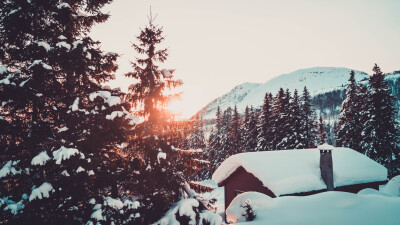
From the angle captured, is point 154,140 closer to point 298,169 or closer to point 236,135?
point 298,169

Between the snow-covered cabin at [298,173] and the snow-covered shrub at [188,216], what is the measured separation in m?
7.53

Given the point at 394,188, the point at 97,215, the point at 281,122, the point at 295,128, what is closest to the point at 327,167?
the point at 394,188

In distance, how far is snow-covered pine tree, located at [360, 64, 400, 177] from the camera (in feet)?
80.4

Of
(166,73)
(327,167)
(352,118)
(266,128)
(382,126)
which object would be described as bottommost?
(327,167)

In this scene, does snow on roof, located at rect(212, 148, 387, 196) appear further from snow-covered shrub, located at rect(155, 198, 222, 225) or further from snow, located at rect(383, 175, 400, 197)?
snow-covered shrub, located at rect(155, 198, 222, 225)

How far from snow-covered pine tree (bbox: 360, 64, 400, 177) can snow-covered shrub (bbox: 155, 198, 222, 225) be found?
2725 cm

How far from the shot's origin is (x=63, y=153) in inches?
210

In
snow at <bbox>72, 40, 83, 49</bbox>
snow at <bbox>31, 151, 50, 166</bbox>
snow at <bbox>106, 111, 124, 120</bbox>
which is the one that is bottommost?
snow at <bbox>31, 151, 50, 166</bbox>

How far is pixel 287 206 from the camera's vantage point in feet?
16.5

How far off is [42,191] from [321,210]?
6528mm

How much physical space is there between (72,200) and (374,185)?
19.8 metres

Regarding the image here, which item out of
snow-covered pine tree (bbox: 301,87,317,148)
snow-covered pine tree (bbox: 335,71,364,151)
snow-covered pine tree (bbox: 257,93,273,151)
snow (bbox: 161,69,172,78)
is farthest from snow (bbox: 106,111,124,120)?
snow-covered pine tree (bbox: 257,93,273,151)

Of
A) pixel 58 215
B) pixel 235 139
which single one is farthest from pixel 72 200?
pixel 235 139

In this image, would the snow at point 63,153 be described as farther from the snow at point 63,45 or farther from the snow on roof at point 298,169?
the snow on roof at point 298,169
